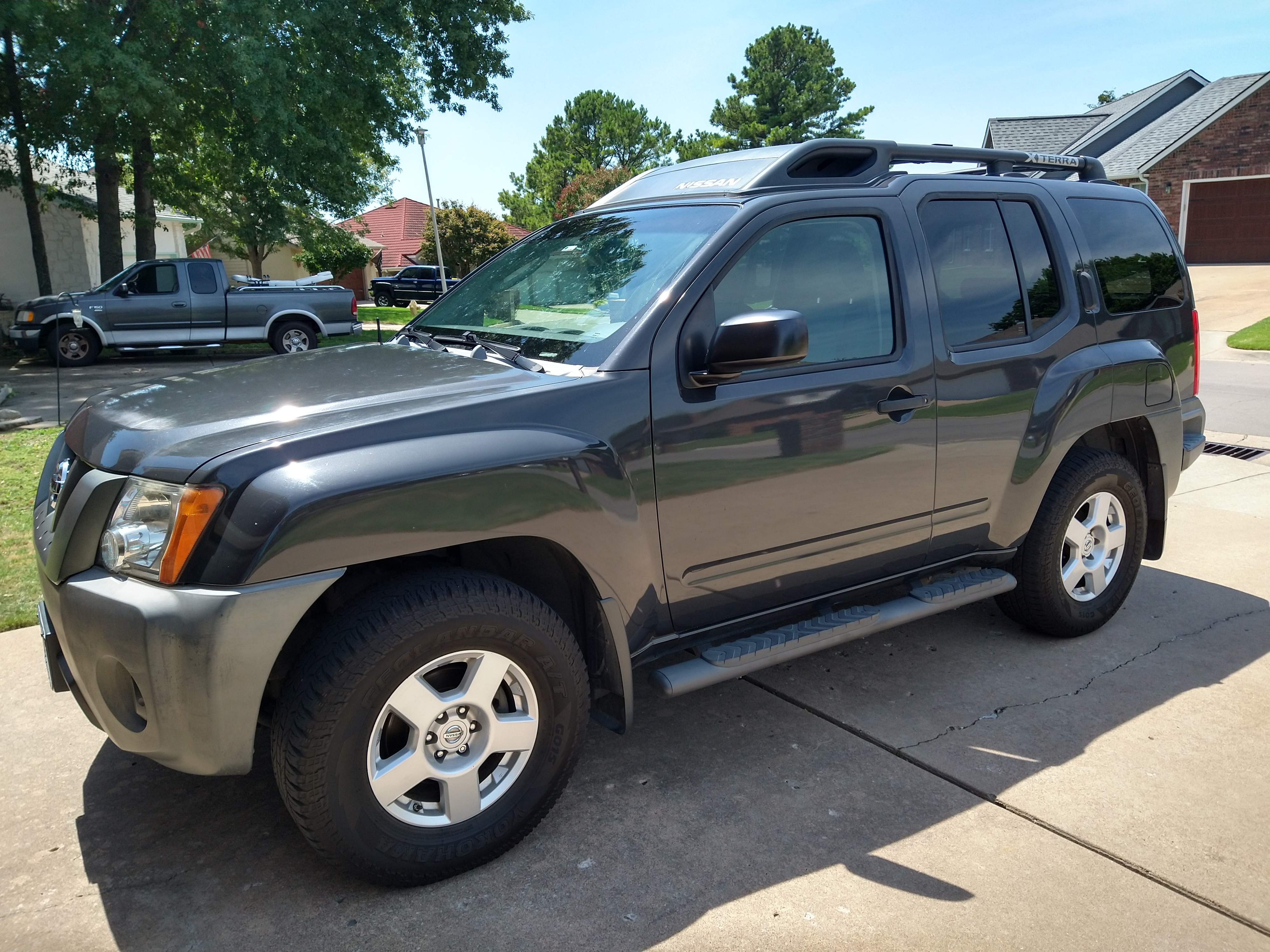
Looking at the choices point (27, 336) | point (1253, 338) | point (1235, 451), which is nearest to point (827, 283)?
point (1235, 451)

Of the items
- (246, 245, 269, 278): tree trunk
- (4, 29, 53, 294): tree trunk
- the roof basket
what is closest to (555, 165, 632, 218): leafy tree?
(246, 245, 269, 278): tree trunk

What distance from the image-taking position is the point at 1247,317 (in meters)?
19.4

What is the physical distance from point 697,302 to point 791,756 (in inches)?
63.6

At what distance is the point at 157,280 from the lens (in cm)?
1570

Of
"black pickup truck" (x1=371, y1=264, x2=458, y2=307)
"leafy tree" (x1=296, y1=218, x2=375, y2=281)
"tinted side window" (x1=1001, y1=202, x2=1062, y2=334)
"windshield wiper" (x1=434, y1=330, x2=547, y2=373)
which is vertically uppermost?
"leafy tree" (x1=296, y1=218, x2=375, y2=281)

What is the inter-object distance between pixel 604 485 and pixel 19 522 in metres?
4.81

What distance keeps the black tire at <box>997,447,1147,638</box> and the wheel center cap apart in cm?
263

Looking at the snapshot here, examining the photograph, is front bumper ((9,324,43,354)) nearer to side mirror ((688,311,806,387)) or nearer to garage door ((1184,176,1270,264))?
side mirror ((688,311,806,387))

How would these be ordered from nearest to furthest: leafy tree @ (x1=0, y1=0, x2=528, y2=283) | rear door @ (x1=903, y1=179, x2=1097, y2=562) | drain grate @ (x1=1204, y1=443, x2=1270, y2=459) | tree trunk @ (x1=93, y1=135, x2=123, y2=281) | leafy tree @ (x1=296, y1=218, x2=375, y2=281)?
rear door @ (x1=903, y1=179, x2=1097, y2=562) → drain grate @ (x1=1204, y1=443, x2=1270, y2=459) → leafy tree @ (x1=0, y1=0, x2=528, y2=283) → tree trunk @ (x1=93, y1=135, x2=123, y2=281) → leafy tree @ (x1=296, y1=218, x2=375, y2=281)

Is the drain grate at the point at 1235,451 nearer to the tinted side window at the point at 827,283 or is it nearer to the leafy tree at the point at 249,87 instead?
the tinted side window at the point at 827,283

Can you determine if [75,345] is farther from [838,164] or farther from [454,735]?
[454,735]

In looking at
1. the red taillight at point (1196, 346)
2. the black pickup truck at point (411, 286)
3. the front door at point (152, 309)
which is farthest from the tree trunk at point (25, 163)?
the black pickup truck at point (411, 286)

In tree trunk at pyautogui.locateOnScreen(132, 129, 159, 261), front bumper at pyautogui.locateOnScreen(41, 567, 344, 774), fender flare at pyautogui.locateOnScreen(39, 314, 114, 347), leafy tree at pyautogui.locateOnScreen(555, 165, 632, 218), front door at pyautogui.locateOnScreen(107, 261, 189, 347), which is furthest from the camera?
leafy tree at pyautogui.locateOnScreen(555, 165, 632, 218)

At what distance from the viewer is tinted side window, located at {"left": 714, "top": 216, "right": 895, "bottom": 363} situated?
10.7 ft
